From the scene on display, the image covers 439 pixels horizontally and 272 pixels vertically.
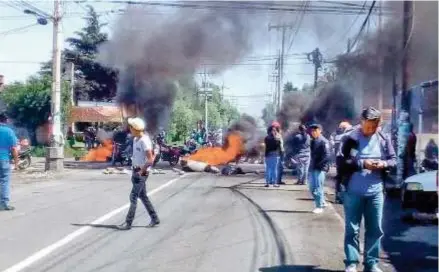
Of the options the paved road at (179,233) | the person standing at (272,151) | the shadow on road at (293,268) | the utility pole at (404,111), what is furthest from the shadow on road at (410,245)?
the person standing at (272,151)

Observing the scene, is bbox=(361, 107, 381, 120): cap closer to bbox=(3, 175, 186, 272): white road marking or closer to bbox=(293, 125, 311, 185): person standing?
bbox=(3, 175, 186, 272): white road marking

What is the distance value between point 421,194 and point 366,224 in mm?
3373

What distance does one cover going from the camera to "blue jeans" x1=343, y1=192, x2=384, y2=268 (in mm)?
6070

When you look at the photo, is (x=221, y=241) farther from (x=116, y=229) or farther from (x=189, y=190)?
(x=189, y=190)

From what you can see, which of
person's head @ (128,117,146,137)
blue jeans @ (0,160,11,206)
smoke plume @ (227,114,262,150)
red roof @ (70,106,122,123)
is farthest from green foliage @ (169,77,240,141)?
person's head @ (128,117,146,137)

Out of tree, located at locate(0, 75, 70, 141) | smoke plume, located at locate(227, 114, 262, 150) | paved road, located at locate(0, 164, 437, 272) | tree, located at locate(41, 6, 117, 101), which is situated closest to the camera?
paved road, located at locate(0, 164, 437, 272)

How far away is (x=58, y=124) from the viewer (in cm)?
2028

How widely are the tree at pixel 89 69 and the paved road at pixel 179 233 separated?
38716 mm

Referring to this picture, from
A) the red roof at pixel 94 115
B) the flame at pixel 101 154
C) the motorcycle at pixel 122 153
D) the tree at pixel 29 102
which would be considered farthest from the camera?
the red roof at pixel 94 115

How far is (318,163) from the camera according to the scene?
10.8 meters

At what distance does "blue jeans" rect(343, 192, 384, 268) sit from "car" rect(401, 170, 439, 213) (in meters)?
3.20

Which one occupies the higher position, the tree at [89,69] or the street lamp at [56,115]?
the tree at [89,69]

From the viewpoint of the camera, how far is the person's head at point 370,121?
6.00 metres

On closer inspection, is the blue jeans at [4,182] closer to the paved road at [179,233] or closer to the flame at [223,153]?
the paved road at [179,233]
